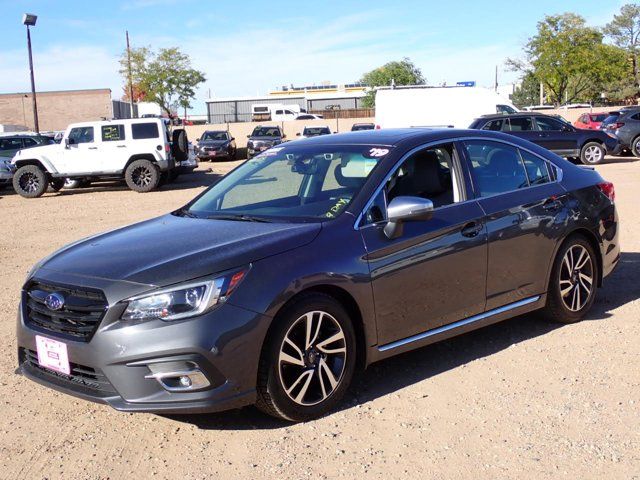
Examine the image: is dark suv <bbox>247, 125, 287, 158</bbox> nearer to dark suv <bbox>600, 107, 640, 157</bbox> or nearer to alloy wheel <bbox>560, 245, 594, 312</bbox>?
dark suv <bbox>600, 107, 640, 157</bbox>

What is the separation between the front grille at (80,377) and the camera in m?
3.80

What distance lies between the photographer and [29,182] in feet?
66.0

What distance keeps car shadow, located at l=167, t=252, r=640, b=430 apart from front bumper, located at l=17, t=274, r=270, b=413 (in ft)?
A: 1.44

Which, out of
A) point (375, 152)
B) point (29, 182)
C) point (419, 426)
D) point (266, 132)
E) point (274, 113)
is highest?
point (274, 113)

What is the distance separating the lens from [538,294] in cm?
551

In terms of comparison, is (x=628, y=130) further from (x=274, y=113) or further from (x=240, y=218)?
(x=274, y=113)

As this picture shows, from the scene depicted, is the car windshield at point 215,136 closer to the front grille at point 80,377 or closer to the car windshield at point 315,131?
the car windshield at point 315,131

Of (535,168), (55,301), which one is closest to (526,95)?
(535,168)

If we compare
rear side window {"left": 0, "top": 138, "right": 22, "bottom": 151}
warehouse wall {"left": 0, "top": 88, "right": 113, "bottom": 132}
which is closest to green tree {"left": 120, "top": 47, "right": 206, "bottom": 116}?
warehouse wall {"left": 0, "top": 88, "right": 113, "bottom": 132}

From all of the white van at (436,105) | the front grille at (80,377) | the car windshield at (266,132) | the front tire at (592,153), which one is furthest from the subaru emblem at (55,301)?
the car windshield at (266,132)

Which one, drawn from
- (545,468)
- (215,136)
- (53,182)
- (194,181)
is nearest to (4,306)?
(545,468)

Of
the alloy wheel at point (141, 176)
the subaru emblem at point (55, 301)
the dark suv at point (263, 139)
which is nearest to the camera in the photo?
the subaru emblem at point (55, 301)

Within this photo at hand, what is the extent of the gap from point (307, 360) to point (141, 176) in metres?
17.2

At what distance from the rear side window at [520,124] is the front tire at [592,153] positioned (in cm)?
248
